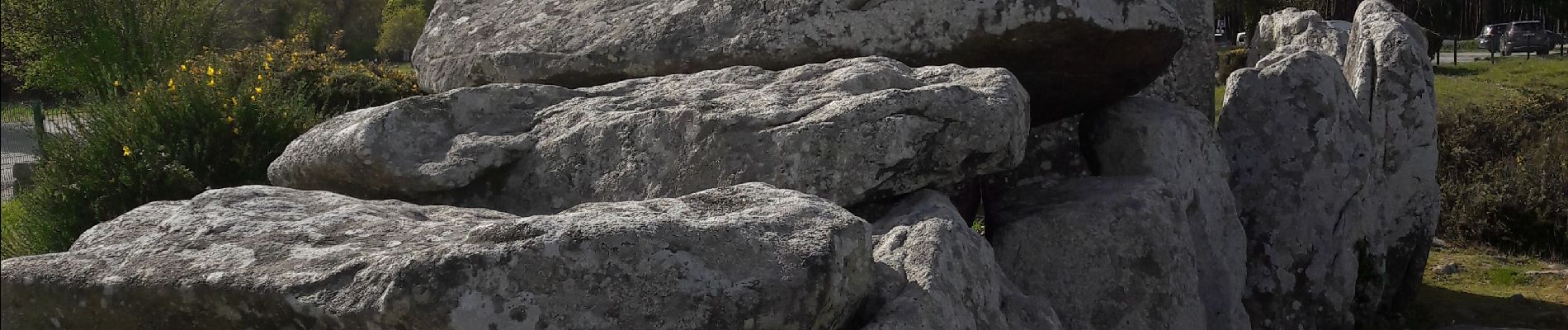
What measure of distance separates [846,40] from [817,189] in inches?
57.2

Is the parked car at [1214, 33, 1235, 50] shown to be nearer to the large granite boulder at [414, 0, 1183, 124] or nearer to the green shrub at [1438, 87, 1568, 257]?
the green shrub at [1438, 87, 1568, 257]

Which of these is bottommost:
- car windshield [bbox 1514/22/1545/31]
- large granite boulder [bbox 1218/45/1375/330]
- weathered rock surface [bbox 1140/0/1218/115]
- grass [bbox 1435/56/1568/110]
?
car windshield [bbox 1514/22/1545/31]

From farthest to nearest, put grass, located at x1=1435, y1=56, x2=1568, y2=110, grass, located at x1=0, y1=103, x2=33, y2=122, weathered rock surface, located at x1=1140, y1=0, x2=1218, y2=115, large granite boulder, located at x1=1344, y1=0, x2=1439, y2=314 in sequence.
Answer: grass, located at x1=0, y1=103, x2=33, y2=122 < grass, located at x1=1435, y1=56, x2=1568, y2=110 < large granite boulder, located at x1=1344, y1=0, x2=1439, y2=314 < weathered rock surface, located at x1=1140, y1=0, x2=1218, y2=115

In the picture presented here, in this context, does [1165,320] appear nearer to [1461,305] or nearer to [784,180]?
[784,180]

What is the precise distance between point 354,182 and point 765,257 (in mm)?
2360

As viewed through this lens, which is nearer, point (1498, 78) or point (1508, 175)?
point (1508, 175)

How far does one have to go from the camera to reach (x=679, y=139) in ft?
14.2

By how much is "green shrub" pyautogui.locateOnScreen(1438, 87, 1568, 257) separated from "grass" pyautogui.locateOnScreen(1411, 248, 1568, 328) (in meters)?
A: 0.20

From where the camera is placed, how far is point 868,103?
4.09 metres

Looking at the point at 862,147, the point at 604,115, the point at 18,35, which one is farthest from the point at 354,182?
the point at 18,35

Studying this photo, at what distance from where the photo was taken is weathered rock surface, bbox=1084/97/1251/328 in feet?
16.9

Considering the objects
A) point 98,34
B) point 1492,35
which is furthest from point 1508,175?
point 1492,35

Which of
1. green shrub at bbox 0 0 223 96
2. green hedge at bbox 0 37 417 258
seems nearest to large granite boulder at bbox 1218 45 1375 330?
green hedge at bbox 0 37 417 258

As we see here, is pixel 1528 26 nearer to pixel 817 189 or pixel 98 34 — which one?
pixel 98 34
